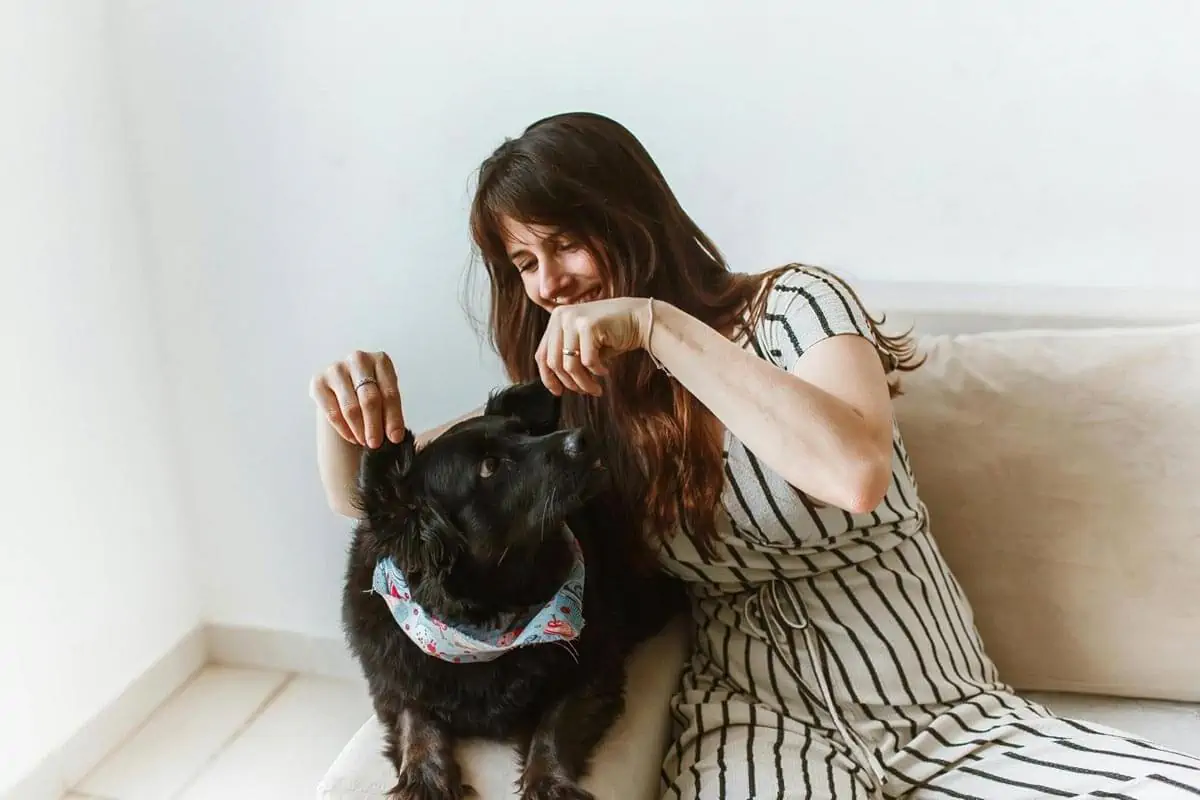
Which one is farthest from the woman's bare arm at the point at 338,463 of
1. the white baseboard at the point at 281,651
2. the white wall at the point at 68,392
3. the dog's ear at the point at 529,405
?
the white baseboard at the point at 281,651

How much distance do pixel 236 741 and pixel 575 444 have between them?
138 cm

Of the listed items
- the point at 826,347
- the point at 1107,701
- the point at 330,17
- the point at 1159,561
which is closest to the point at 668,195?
the point at 826,347

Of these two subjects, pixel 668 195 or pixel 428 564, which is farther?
pixel 668 195

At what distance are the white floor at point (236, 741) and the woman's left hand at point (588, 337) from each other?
130 centimetres

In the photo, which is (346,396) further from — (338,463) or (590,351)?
(590,351)

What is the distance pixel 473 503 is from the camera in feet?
4.33

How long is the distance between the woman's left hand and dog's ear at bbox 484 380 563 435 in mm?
269

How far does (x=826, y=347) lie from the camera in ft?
4.22

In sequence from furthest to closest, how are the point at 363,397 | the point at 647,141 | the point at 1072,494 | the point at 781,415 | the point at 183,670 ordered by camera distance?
the point at 183,670
the point at 647,141
the point at 1072,494
the point at 363,397
the point at 781,415

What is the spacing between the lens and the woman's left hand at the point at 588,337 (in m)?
1.17

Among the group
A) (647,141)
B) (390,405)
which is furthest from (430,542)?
(647,141)

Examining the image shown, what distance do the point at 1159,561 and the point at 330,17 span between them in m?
1.71

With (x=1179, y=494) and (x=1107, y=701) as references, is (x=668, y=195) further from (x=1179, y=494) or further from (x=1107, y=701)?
(x=1107, y=701)

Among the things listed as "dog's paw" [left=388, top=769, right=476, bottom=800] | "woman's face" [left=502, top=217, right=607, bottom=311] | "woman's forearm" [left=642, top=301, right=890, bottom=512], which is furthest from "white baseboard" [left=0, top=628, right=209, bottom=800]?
"woman's forearm" [left=642, top=301, right=890, bottom=512]
